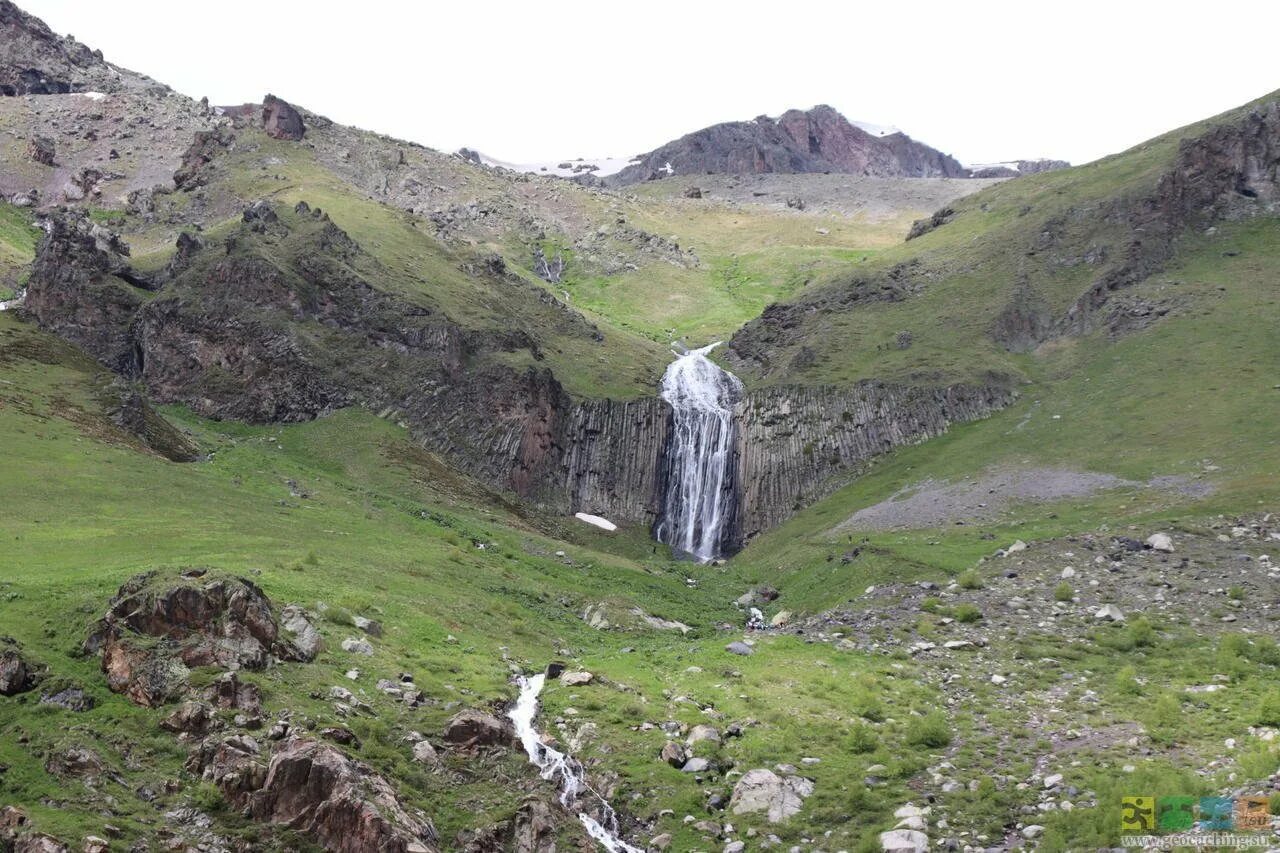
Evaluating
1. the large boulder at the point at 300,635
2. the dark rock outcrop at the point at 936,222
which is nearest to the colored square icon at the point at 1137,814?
the large boulder at the point at 300,635

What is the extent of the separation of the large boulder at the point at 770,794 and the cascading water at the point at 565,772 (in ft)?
10.5

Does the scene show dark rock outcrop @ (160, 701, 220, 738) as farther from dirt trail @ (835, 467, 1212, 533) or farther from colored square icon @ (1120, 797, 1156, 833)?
dirt trail @ (835, 467, 1212, 533)

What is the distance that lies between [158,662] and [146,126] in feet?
634

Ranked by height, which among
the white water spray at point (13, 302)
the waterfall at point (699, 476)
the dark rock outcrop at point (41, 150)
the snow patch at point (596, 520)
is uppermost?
the dark rock outcrop at point (41, 150)

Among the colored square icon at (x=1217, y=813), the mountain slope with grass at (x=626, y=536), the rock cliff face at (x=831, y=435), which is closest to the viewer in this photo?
the colored square icon at (x=1217, y=813)

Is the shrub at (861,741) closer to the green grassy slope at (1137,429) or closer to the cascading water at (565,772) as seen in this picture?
the cascading water at (565,772)

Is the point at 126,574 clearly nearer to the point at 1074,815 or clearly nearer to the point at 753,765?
the point at 753,765

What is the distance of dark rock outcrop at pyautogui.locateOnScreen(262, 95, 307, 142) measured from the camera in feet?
514

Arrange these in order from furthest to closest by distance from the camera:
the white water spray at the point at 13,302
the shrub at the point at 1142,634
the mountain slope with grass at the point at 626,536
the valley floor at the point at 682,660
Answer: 1. the white water spray at the point at 13,302
2. the shrub at the point at 1142,634
3. the mountain slope with grass at the point at 626,536
4. the valley floor at the point at 682,660

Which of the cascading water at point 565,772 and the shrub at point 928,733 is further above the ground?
the shrub at point 928,733

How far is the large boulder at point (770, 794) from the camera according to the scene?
83.9 feet

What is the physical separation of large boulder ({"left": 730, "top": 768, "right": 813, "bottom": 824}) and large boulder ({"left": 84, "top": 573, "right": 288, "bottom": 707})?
47.5ft

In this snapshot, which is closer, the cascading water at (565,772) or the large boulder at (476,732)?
the cascading water at (565,772)

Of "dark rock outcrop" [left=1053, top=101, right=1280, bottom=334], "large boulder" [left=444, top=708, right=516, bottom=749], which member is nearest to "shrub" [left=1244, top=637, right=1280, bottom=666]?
"large boulder" [left=444, top=708, right=516, bottom=749]
